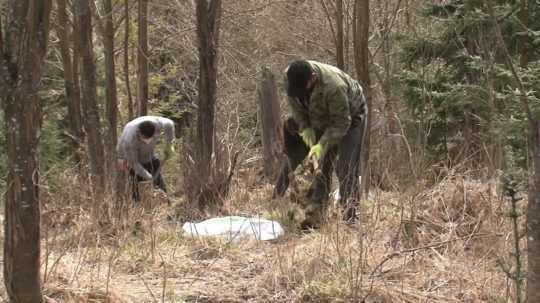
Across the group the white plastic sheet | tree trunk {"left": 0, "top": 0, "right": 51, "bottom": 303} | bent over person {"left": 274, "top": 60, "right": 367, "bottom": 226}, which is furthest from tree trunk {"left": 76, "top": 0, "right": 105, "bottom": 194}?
tree trunk {"left": 0, "top": 0, "right": 51, "bottom": 303}

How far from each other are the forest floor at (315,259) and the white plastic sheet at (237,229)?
8 cm

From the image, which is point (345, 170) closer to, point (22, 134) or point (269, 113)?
point (22, 134)

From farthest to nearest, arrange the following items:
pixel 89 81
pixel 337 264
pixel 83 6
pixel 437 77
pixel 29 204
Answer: pixel 437 77
pixel 89 81
pixel 83 6
pixel 337 264
pixel 29 204

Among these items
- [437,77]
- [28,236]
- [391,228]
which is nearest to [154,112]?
[437,77]

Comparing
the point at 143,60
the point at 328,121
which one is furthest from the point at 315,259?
the point at 143,60

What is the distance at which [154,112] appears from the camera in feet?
53.2

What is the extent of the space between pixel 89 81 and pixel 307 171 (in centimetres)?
287

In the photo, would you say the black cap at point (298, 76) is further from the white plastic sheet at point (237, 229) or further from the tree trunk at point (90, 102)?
the tree trunk at point (90, 102)

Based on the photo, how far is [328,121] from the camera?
5.37 metres

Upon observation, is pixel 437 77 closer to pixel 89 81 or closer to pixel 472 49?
pixel 472 49

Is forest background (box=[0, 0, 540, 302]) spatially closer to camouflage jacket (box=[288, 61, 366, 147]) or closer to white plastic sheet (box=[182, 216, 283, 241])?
white plastic sheet (box=[182, 216, 283, 241])

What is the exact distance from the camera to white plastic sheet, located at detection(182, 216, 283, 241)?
4676mm

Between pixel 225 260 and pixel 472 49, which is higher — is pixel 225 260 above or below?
below

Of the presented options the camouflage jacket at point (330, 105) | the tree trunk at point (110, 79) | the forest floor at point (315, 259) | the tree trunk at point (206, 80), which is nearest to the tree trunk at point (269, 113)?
the tree trunk at point (110, 79)
